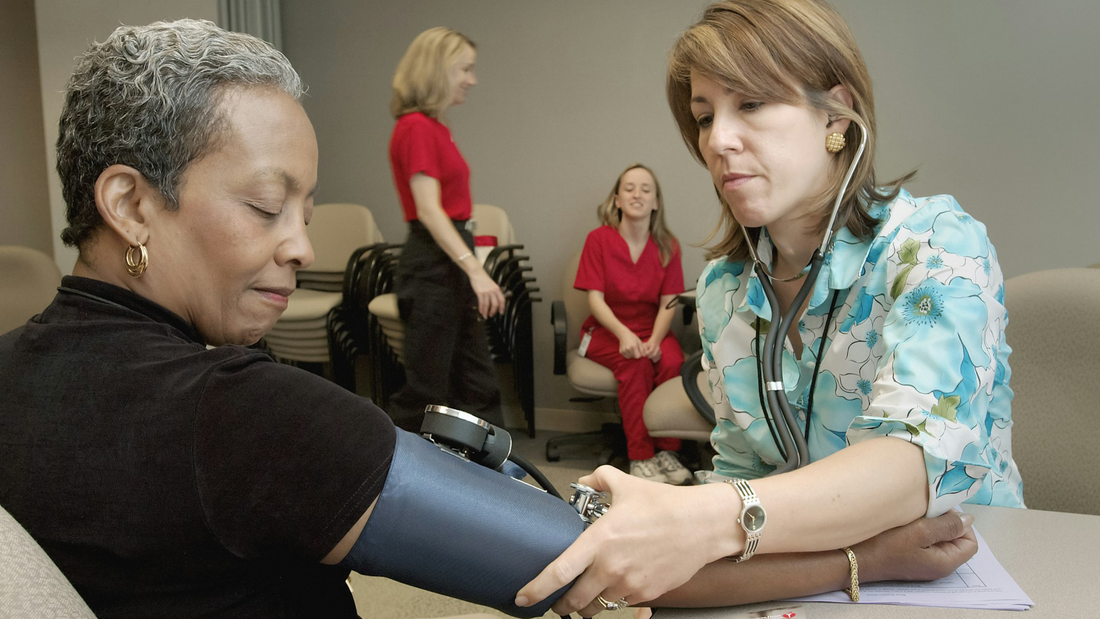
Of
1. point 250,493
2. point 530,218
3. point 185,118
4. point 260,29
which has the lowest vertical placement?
point 530,218

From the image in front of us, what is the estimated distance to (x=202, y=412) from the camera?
Answer: 613 mm

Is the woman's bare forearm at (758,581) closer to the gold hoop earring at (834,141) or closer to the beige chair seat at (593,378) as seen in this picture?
the gold hoop earring at (834,141)

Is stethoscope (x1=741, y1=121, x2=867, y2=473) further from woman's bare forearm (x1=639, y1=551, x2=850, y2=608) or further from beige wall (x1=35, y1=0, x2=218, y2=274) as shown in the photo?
beige wall (x1=35, y1=0, x2=218, y2=274)

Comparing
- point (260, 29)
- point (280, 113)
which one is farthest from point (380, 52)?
point (280, 113)

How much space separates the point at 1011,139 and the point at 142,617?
3543mm

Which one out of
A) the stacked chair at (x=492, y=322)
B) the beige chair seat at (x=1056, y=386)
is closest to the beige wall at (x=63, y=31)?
the stacked chair at (x=492, y=322)

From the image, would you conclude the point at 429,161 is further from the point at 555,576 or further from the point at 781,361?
the point at 555,576

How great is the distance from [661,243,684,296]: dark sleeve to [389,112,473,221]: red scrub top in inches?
45.5

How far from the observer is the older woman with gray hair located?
2.01 ft

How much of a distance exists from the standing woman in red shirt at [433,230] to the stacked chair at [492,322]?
69cm

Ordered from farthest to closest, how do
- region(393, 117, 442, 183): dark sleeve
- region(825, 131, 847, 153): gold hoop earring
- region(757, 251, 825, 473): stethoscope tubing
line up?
region(393, 117, 442, 183): dark sleeve < region(825, 131, 847, 153): gold hoop earring < region(757, 251, 825, 473): stethoscope tubing

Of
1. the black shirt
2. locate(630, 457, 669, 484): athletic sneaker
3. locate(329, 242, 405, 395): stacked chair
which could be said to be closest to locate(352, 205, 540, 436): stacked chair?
locate(329, 242, 405, 395): stacked chair

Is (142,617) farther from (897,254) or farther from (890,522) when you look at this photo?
(897,254)

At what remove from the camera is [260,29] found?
4324 millimetres
